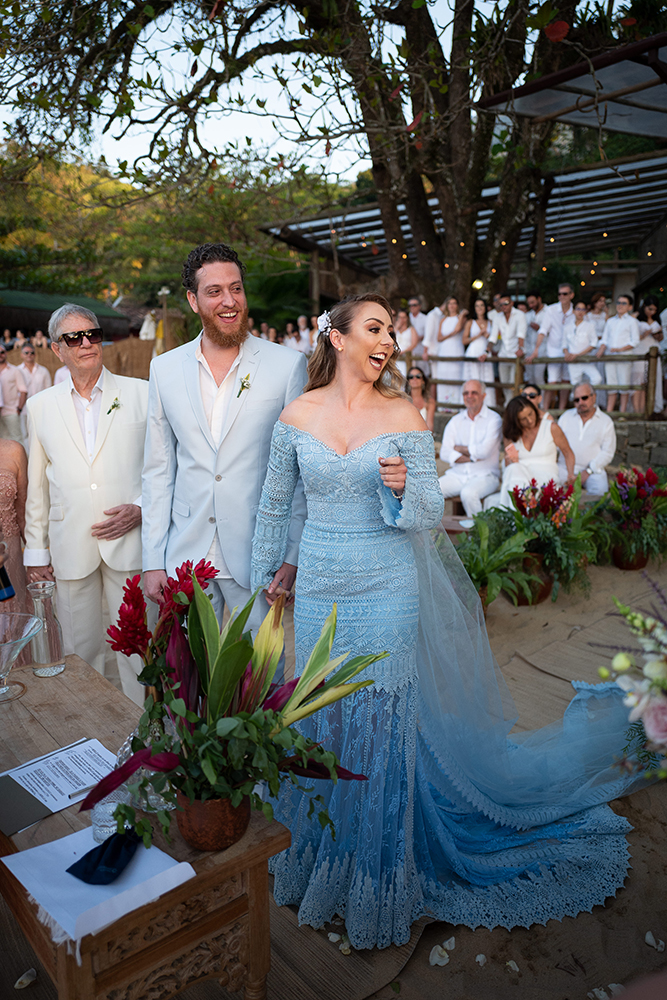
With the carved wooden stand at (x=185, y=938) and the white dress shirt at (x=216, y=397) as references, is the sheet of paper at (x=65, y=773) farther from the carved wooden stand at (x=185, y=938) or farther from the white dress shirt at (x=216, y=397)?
the white dress shirt at (x=216, y=397)

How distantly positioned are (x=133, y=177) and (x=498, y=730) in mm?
5144

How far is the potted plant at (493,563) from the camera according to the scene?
5.03m

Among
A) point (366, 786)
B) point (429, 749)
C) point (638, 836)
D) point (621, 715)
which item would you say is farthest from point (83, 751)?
point (621, 715)

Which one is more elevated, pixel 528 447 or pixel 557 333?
pixel 557 333

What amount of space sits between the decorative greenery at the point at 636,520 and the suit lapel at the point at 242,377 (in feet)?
13.1

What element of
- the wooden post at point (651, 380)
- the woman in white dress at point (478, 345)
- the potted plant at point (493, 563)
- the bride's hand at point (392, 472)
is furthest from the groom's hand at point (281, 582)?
the woman in white dress at point (478, 345)

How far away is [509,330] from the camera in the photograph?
11953 millimetres

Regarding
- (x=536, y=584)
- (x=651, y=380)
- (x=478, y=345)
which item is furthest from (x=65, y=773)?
(x=478, y=345)

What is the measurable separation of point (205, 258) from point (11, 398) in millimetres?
11038

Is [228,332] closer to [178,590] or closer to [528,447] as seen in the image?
[178,590]

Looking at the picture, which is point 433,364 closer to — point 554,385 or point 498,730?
point 554,385

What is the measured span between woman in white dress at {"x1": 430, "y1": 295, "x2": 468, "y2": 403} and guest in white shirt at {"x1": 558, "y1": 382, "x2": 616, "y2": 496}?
172 inches

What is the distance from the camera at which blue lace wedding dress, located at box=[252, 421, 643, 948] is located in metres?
2.46

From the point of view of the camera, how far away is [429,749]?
2.75m
